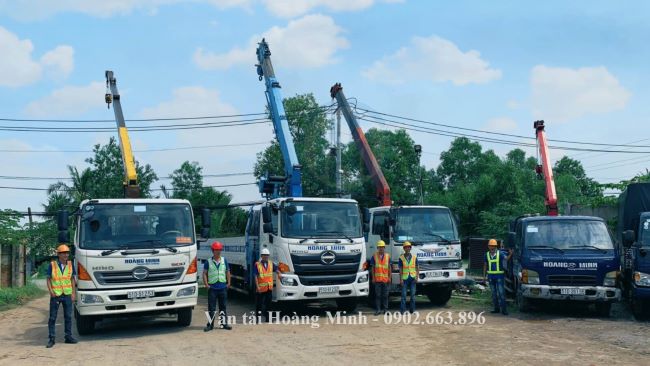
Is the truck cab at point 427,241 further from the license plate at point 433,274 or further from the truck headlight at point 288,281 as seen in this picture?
the truck headlight at point 288,281

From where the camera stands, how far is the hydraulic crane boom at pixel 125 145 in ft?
62.7

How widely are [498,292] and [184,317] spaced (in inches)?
256

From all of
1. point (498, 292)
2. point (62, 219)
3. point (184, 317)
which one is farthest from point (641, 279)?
point (62, 219)

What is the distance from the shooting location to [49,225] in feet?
115

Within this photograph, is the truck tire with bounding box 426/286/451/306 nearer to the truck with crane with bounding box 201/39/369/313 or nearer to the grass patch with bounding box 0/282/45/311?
the truck with crane with bounding box 201/39/369/313

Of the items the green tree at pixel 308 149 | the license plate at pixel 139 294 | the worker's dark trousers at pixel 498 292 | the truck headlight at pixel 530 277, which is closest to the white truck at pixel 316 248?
the license plate at pixel 139 294

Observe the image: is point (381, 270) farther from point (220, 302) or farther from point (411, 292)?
point (220, 302)

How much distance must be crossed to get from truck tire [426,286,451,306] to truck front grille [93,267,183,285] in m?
6.43

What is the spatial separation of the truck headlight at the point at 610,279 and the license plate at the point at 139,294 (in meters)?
8.59

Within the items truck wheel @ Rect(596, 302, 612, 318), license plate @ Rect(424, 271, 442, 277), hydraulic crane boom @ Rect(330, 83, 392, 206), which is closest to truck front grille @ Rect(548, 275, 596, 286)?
truck wheel @ Rect(596, 302, 612, 318)

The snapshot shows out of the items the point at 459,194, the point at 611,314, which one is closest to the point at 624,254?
the point at 611,314

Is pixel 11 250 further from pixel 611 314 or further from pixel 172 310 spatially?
pixel 611 314

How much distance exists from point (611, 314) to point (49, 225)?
101 feet

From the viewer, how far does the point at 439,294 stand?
14.9 meters
